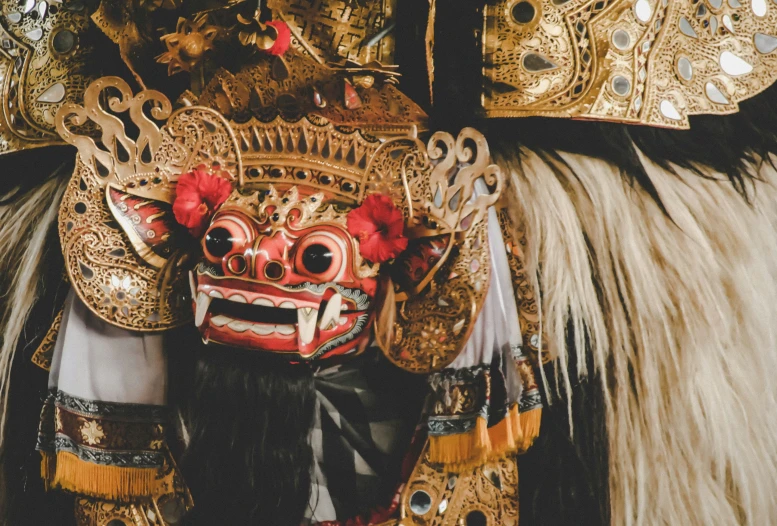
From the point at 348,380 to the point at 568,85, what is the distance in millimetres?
577

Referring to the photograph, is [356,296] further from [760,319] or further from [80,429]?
[760,319]

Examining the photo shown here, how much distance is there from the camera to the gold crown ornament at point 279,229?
1184 millimetres

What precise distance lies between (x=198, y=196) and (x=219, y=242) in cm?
11

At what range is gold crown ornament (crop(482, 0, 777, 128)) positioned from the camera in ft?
4.27

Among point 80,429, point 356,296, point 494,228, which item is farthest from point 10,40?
point 494,228

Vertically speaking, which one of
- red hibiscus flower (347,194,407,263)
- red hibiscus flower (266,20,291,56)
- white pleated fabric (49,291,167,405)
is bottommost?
white pleated fabric (49,291,167,405)

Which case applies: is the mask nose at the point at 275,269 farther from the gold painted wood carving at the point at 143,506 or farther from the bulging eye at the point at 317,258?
the gold painted wood carving at the point at 143,506

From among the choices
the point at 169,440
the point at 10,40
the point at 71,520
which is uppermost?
the point at 10,40

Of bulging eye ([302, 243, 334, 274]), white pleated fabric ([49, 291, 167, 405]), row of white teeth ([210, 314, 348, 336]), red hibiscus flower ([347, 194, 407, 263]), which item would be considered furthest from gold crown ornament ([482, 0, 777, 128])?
white pleated fabric ([49, 291, 167, 405])

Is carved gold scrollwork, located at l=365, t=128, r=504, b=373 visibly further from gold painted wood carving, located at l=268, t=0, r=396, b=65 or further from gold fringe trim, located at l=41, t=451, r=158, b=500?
gold fringe trim, located at l=41, t=451, r=158, b=500

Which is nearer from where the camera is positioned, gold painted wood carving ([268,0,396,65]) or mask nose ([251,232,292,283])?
mask nose ([251,232,292,283])

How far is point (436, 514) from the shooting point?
130 cm

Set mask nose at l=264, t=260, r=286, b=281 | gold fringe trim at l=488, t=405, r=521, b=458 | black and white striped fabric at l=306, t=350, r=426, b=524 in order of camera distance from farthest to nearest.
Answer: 1. black and white striped fabric at l=306, t=350, r=426, b=524
2. gold fringe trim at l=488, t=405, r=521, b=458
3. mask nose at l=264, t=260, r=286, b=281

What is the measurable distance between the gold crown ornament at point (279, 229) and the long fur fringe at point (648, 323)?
5.7 inches
